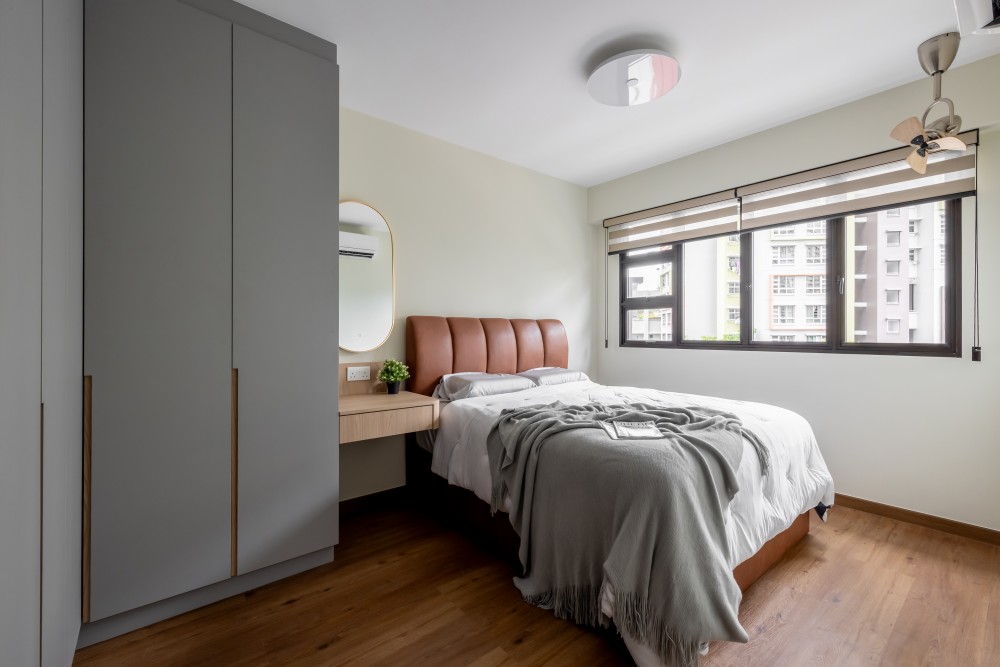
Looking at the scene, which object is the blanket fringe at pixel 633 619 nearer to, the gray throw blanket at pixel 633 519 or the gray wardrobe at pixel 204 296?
the gray throw blanket at pixel 633 519

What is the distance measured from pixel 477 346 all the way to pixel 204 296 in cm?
192

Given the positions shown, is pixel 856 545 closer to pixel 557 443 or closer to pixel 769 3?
pixel 557 443

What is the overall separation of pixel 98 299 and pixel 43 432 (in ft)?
2.31

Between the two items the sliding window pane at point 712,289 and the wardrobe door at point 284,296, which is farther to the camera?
the sliding window pane at point 712,289

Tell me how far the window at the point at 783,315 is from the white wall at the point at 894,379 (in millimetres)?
281

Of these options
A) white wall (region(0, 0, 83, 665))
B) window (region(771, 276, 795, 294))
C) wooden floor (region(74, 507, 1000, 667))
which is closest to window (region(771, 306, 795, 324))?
window (region(771, 276, 795, 294))

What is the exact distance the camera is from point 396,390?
2.95 meters

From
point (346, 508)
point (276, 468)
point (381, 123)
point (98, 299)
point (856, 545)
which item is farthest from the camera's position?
point (381, 123)

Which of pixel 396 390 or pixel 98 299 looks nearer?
pixel 98 299

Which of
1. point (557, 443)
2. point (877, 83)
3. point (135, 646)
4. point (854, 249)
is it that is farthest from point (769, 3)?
point (135, 646)

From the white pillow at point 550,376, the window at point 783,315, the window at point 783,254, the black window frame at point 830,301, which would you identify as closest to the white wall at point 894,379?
the black window frame at point 830,301

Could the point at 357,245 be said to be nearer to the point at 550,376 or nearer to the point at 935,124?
the point at 550,376

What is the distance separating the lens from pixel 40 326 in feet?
3.67

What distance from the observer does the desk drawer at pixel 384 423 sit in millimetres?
2334
